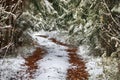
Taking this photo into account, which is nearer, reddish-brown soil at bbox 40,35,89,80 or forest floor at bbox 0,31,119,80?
forest floor at bbox 0,31,119,80

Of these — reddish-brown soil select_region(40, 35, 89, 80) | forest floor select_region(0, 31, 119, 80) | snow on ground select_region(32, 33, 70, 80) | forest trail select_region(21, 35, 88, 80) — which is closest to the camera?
forest floor select_region(0, 31, 119, 80)

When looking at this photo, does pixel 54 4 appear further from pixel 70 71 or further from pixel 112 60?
pixel 112 60

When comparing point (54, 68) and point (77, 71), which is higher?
point (54, 68)

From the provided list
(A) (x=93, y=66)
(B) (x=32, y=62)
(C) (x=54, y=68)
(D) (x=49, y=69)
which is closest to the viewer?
(D) (x=49, y=69)

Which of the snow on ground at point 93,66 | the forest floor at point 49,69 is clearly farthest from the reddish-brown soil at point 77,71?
the snow on ground at point 93,66

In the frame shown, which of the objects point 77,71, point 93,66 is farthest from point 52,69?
point 93,66

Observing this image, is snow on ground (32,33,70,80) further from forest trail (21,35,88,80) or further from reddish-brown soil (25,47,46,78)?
reddish-brown soil (25,47,46,78)

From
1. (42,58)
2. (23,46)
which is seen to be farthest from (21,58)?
(23,46)

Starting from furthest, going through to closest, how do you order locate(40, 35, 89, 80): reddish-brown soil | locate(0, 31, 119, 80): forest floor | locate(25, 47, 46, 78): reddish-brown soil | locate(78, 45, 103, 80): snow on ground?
1. locate(25, 47, 46, 78): reddish-brown soil
2. locate(40, 35, 89, 80): reddish-brown soil
3. locate(78, 45, 103, 80): snow on ground
4. locate(0, 31, 119, 80): forest floor

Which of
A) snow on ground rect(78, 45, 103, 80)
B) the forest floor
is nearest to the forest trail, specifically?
the forest floor

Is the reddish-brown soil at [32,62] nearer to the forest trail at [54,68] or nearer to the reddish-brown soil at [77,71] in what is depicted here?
the forest trail at [54,68]

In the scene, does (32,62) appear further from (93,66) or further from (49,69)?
(93,66)

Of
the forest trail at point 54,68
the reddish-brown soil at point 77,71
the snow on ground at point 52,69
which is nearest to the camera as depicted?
the snow on ground at point 52,69

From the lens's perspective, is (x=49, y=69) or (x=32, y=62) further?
(x=32, y=62)
